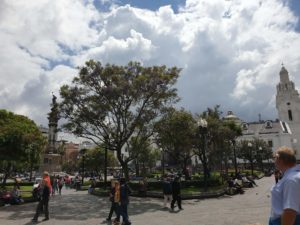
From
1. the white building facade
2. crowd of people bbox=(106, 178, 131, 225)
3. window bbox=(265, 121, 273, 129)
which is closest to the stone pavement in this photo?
crowd of people bbox=(106, 178, 131, 225)

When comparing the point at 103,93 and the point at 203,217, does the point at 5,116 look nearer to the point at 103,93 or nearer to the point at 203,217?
the point at 103,93

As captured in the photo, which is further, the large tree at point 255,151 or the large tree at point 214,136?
the large tree at point 255,151

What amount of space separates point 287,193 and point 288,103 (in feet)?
303

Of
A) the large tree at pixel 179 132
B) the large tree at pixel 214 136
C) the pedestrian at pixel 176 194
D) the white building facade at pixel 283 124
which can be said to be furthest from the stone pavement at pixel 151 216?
the white building facade at pixel 283 124

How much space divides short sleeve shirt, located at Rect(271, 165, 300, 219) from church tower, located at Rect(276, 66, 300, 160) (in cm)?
8937

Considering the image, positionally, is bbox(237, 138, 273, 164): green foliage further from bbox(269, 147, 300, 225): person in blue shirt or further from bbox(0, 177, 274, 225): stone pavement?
bbox(269, 147, 300, 225): person in blue shirt

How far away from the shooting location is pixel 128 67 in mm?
23859

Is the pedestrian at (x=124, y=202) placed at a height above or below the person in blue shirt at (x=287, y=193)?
below

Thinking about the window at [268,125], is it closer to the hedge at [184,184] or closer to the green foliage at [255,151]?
the green foliage at [255,151]

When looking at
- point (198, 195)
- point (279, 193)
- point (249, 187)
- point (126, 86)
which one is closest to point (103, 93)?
point (126, 86)

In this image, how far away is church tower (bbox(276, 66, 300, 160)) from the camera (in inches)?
3406

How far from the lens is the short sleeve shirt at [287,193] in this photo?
322 centimetres

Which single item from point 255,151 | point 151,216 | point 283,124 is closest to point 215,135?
point 151,216

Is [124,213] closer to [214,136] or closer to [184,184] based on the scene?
[184,184]
